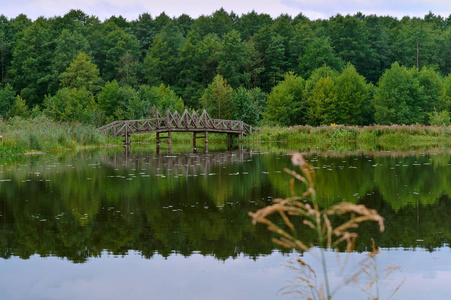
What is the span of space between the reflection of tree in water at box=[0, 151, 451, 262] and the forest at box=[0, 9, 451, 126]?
3909 cm

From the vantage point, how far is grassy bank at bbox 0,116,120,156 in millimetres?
26484

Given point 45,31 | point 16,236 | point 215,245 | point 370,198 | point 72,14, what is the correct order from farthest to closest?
1. point 72,14
2. point 45,31
3. point 370,198
4. point 16,236
5. point 215,245

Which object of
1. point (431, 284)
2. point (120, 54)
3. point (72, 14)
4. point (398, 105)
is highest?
point (72, 14)

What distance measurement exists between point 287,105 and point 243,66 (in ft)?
65.2

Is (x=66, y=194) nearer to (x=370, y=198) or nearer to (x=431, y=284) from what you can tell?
(x=370, y=198)

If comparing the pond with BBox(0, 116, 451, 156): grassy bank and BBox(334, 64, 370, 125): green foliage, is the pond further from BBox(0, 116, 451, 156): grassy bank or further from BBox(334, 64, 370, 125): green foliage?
BBox(334, 64, 370, 125): green foliage

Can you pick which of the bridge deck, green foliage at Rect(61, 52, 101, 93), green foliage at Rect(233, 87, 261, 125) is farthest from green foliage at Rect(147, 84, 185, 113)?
green foliage at Rect(61, 52, 101, 93)

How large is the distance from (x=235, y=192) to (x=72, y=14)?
3422 inches

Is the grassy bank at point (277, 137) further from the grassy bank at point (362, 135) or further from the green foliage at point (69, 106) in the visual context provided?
the green foliage at point (69, 106)

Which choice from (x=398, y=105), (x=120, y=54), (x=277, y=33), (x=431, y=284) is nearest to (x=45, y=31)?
(x=120, y=54)

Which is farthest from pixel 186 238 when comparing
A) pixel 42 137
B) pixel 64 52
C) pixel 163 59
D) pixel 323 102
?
pixel 163 59

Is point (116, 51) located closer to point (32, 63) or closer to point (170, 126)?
point (32, 63)

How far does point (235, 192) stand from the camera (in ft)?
43.1

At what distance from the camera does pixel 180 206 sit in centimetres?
1103
